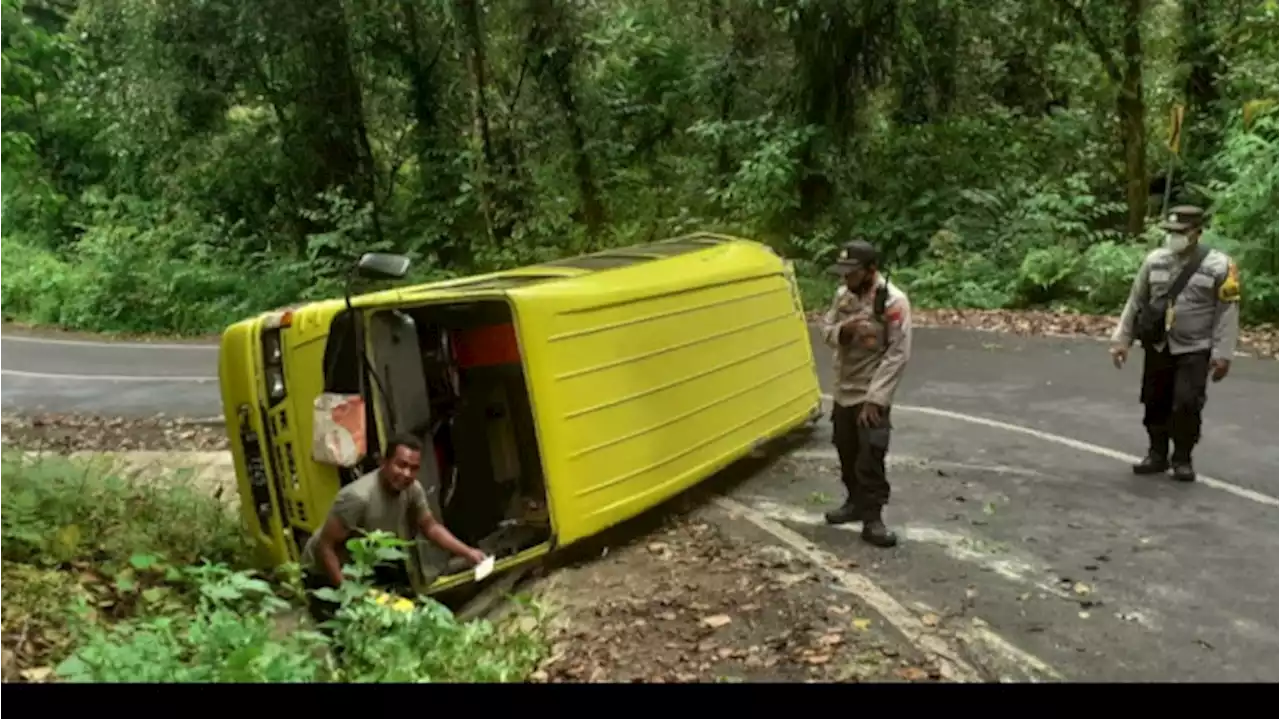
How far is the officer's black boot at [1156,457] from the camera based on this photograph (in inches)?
247

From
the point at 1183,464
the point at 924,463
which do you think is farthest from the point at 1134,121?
the point at 1183,464

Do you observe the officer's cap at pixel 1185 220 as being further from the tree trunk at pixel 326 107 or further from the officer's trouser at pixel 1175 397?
the tree trunk at pixel 326 107

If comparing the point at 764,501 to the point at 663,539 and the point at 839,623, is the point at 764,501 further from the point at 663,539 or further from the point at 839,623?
the point at 839,623

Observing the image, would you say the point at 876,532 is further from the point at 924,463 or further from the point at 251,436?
the point at 251,436

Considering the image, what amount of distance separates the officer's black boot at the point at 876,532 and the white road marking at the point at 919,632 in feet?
0.82

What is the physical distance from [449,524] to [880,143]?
6245 mm

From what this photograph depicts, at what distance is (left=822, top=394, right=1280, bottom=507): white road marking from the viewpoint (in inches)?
229

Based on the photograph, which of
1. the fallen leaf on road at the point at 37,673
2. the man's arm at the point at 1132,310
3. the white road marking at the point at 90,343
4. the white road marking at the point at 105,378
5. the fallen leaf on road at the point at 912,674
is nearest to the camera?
the fallen leaf on road at the point at 37,673

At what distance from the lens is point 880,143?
10.7 m

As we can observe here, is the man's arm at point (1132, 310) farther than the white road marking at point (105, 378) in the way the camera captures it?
No

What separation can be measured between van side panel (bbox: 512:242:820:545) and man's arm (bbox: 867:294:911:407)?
48.0 inches

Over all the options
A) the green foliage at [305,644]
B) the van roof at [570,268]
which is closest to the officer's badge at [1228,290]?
the van roof at [570,268]

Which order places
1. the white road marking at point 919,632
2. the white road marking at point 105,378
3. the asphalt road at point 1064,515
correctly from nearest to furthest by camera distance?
the white road marking at point 919,632
the asphalt road at point 1064,515
the white road marking at point 105,378

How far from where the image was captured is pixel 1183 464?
20.1ft
